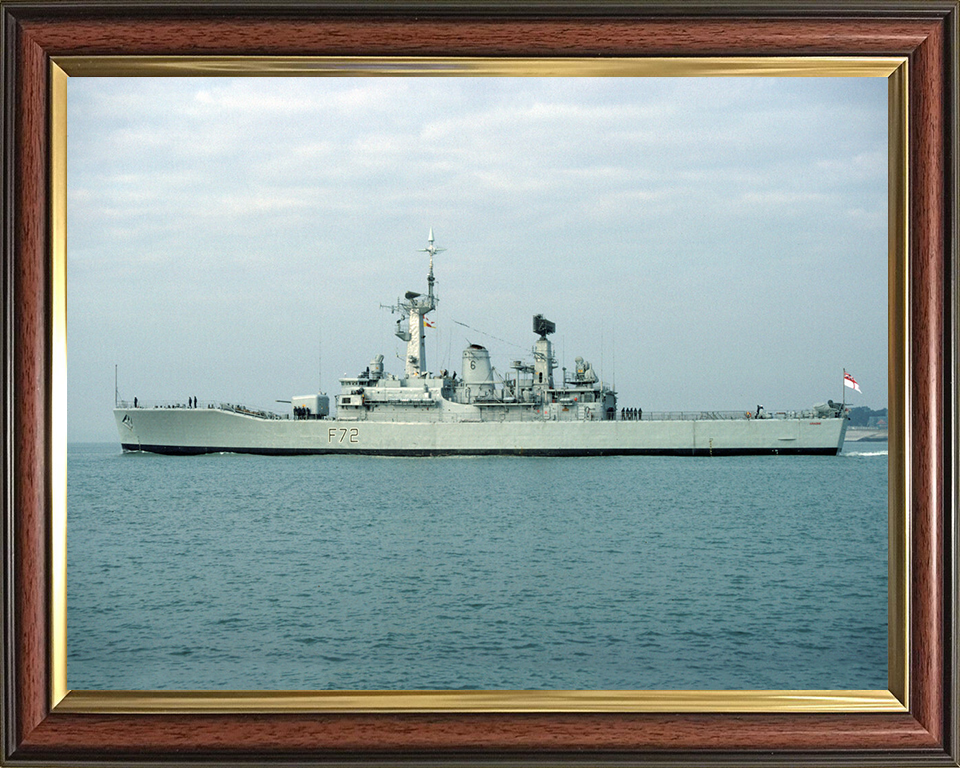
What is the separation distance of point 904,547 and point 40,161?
3174 mm

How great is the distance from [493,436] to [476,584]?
903 inches

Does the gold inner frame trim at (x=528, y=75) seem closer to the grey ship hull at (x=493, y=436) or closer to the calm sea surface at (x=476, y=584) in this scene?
the calm sea surface at (x=476, y=584)

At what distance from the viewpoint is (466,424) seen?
3209 cm

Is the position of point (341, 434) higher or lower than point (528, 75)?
lower

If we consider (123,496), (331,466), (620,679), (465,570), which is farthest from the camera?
(331,466)

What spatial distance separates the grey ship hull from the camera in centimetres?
3206

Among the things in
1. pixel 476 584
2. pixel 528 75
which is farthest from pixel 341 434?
pixel 528 75

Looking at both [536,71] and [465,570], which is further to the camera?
[465,570]

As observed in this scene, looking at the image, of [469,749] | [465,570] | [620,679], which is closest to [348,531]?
[465,570]

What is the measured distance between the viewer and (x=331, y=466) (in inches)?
1155

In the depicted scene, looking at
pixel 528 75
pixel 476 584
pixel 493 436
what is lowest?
pixel 476 584

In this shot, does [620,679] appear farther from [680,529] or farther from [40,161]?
[680,529]

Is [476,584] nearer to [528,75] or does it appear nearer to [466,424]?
[528,75]

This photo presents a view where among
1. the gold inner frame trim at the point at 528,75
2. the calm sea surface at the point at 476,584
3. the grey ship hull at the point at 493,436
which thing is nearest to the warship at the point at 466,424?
the grey ship hull at the point at 493,436
